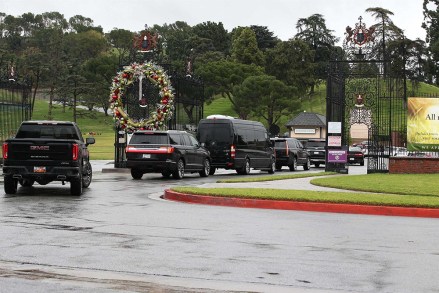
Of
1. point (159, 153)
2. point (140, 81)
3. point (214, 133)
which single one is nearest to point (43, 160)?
point (159, 153)

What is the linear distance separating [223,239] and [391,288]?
412 centimetres

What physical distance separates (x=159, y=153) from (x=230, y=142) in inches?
220

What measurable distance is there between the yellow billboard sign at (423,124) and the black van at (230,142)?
287 inches

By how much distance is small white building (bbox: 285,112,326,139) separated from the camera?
340ft

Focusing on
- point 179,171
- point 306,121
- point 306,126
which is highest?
point 306,121

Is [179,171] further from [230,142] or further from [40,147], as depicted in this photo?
[40,147]

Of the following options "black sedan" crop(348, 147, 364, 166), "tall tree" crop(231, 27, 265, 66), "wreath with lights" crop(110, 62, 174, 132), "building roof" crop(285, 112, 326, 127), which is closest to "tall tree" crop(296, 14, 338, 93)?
"tall tree" crop(231, 27, 265, 66)

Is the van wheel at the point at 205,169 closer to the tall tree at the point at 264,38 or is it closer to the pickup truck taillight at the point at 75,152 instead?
the pickup truck taillight at the point at 75,152

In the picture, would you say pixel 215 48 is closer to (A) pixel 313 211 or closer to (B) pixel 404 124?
(B) pixel 404 124

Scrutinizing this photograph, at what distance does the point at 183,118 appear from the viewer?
137ft

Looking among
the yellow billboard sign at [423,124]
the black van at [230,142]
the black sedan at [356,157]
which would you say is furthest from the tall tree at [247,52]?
the yellow billboard sign at [423,124]

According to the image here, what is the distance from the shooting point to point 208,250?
10.6 m

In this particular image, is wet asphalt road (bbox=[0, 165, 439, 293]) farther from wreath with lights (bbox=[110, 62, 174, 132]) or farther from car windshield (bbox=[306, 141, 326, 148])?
car windshield (bbox=[306, 141, 326, 148])

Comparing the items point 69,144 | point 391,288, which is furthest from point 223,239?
point 69,144
